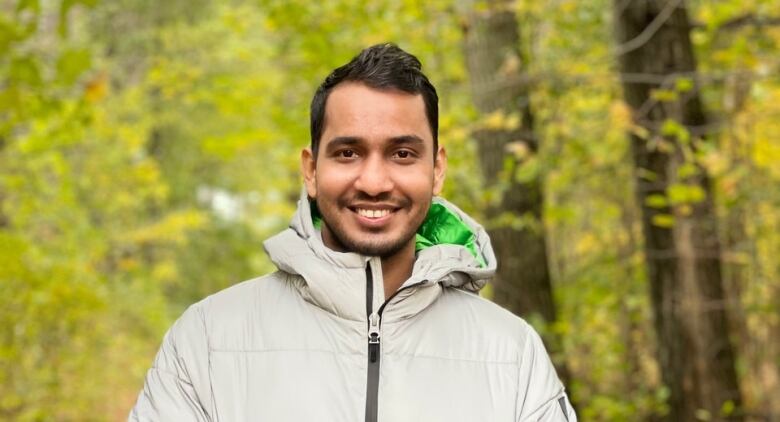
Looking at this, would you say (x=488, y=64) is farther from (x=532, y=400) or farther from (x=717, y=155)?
(x=532, y=400)

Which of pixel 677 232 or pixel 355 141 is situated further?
pixel 677 232

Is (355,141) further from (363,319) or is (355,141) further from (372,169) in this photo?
(363,319)

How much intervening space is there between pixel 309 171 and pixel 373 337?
1.77ft

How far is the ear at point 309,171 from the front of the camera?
286 cm

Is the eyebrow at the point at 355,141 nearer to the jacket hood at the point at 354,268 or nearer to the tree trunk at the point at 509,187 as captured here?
the jacket hood at the point at 354,268

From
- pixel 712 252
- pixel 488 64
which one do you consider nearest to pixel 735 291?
pixel 712 252

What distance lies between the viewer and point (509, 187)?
8.19m

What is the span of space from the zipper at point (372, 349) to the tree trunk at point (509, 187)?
5.54m

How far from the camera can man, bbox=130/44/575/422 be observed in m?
2.57

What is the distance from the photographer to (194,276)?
2073 centimetres

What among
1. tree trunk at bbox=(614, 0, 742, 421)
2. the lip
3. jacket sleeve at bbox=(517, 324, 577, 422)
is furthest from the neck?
tree trunk at bbox=(614, 0, 742, 421)

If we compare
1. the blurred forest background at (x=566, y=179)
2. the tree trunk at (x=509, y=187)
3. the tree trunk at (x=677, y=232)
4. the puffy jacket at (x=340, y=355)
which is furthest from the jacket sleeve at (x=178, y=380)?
the tree trunk at (x=509, y=187)

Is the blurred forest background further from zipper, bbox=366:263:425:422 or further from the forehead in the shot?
zipper, bbox=366:263:425:422

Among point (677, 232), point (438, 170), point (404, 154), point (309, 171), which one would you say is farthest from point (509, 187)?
point (404, 154)
